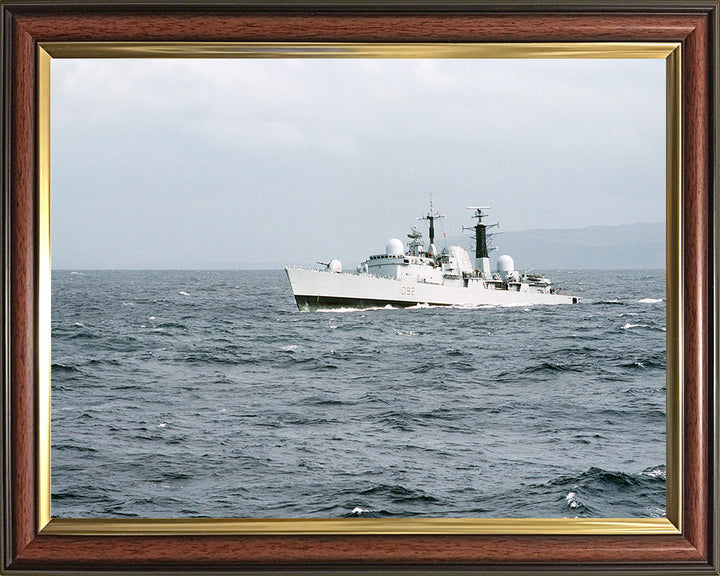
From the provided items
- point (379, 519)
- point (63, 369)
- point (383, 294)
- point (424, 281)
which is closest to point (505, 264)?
point (424, 281)

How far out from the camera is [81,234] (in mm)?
1571

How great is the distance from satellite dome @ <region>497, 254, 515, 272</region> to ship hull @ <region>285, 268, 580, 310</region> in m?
0.06

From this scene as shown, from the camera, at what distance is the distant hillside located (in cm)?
153

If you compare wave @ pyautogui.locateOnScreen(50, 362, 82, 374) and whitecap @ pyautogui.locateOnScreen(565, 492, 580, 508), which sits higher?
wave @ pyautogui.locateOnScreen(50, 362, 82, 374)

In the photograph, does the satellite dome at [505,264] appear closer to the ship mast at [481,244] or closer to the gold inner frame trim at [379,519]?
the ship mast at [481,244]

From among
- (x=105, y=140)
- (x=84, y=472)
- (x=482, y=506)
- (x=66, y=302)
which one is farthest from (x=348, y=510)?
(x=105, y=140)

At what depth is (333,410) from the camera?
5.19 ft

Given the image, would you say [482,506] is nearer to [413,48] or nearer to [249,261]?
[249,261]

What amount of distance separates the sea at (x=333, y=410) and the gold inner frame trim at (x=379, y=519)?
0.08ft

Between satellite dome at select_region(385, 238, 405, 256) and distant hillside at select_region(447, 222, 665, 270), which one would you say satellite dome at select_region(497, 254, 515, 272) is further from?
satellite dome at select_region(385, 238, 405, 256)

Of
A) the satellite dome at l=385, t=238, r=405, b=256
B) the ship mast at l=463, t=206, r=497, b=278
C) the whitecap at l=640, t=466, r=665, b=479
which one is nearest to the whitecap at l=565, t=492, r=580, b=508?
the whitecap at l=640, t=466, r=665, b=479

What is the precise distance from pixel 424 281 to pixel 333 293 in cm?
26

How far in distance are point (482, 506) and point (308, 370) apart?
19.9 inches

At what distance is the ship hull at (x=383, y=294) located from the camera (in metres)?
1.68
